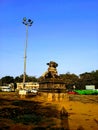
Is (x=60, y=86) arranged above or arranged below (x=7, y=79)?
below

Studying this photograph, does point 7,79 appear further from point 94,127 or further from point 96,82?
point 94,127

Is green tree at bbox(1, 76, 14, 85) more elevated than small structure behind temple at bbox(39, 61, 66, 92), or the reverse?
green tree at bbox(1, 76, 14, 85)

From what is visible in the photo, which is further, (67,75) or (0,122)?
(67,75)

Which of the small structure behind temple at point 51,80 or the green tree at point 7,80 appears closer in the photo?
the small structure behind temple at point 51,80

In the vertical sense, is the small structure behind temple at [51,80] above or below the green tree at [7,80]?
below

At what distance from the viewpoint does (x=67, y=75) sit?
153750mm

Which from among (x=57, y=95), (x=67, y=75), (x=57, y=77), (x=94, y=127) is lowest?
(x=94, y=127)

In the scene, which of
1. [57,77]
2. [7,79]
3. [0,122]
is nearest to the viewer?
[0,122]

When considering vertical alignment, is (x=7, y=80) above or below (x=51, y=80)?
above

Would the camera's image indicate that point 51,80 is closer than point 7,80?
Yes

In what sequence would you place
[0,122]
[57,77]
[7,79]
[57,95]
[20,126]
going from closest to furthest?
[20,126], [0,122], [57,95], [57,77], [7,79]

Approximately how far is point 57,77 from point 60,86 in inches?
55.8

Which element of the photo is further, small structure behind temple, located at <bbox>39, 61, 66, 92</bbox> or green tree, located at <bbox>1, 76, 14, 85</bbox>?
green tree, located at <bbox>1, 76, 14, 85</bbox>

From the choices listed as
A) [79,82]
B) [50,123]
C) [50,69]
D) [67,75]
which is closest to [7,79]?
[67,75]
